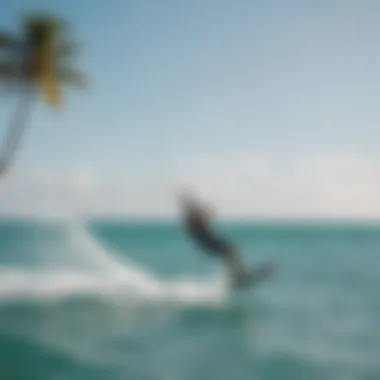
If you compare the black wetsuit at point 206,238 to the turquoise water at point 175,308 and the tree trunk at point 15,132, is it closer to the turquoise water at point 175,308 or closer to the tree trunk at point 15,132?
the turquoise water at point 175,308

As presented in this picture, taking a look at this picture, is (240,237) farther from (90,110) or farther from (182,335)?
(90,110)

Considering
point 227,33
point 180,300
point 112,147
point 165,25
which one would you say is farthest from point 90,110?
point 180,300

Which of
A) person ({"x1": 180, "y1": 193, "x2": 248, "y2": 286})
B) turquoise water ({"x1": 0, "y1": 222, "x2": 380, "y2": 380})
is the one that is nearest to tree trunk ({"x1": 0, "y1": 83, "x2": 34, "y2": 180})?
turquoise water ({"x1": 0, "y1": 222, "x2": 380, "y2": 380})

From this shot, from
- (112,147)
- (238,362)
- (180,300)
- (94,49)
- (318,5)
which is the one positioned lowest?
(238,362)

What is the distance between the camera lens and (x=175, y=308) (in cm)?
228

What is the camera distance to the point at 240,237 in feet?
7.19

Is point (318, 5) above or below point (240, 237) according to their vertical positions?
above

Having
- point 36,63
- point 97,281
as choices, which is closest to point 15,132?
point 36,63

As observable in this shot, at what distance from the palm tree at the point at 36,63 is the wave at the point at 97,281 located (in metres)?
0.33

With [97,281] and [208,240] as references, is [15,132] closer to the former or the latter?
[97,281]

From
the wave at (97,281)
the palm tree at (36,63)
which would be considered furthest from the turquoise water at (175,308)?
the palm tree at (36,63)

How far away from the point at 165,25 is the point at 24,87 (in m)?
0.47

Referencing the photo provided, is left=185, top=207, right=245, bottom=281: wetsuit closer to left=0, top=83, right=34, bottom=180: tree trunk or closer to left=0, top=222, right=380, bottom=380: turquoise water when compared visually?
left=0, top=222, right=380, bottom=380: turquoise water

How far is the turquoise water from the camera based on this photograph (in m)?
2.21
